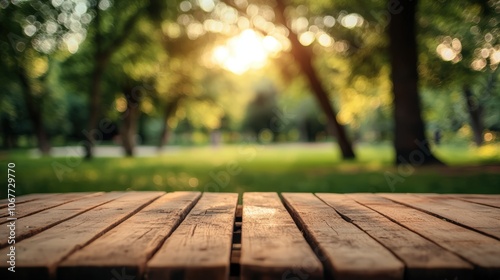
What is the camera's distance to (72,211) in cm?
214

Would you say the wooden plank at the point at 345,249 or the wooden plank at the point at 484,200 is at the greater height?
the wooden plank at the point at 345,249

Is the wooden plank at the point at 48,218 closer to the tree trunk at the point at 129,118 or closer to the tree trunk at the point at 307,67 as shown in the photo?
the tree trunk at the point at 307,67

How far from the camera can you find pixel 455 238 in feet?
5.03

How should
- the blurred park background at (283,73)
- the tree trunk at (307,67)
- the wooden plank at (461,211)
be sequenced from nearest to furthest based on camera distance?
the wooden plank at (461,211) → the blurred park background at (283,73) → the tree trunk at (307,67)

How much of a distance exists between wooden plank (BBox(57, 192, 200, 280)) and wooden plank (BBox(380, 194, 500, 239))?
4.70 ft

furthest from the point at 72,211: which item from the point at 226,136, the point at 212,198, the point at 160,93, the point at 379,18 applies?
the point at 226,136

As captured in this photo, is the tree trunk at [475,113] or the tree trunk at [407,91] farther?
the tree trunk at [475,113]

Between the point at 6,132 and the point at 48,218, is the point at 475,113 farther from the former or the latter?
the point at 6,132

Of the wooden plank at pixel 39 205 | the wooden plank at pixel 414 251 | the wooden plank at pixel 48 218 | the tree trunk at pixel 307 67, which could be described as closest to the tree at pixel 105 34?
the tree trunk at pixel 307 67

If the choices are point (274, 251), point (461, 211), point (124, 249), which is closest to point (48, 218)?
point (124, 249)

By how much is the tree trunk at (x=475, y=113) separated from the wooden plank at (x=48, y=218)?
19.9m

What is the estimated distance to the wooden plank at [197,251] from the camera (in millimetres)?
1165

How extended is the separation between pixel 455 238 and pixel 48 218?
194 centimetres

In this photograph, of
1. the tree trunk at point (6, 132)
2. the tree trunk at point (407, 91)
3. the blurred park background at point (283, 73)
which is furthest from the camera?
the tree trunk at point (6, 132)
